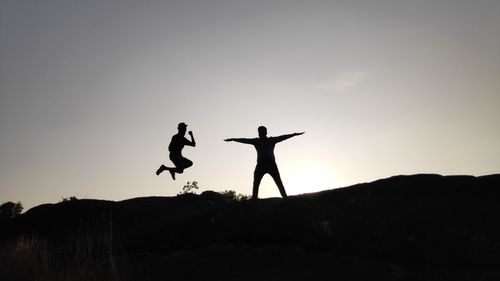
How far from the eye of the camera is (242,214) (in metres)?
9.77

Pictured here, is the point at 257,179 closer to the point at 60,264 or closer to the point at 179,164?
the point at 179,164

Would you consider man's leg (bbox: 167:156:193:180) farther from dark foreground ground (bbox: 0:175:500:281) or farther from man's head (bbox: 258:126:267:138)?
dark foreground ground (bbox: 0:175:500:281)

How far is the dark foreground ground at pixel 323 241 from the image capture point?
7.57 m

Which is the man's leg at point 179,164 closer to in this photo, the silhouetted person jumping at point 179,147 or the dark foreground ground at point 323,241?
the silhouetted person jumping at point 179,147

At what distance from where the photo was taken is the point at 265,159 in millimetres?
12398

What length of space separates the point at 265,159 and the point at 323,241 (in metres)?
4.14

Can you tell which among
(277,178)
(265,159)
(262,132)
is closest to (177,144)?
(262,132)

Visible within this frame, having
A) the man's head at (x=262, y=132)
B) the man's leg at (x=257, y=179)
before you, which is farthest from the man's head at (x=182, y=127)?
the man's leg at (x=257, y=179)

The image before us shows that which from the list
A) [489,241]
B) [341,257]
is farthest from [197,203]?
[489,241]

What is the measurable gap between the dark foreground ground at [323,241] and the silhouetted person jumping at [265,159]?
2.14 metres

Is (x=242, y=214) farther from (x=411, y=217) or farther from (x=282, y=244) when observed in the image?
(x=411, y=217)

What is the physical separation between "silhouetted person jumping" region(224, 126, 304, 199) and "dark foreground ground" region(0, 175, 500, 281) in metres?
2.14

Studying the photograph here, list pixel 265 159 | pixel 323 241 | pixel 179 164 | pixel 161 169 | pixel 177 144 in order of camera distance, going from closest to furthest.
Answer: pixel 323 241 → pixel 265 159 → pixel 177 144 → pixel 179 164 → pixel 161 169

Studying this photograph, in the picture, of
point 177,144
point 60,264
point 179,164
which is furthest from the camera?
point 179,164
